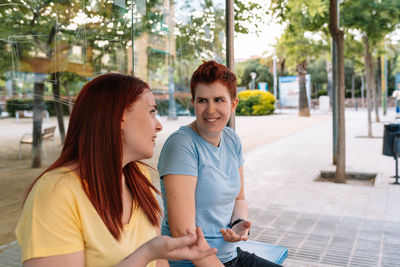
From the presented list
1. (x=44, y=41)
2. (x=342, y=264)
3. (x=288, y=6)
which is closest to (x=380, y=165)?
(x=288, y=6)

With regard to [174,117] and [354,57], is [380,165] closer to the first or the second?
[174,117]

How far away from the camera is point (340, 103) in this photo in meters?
7.48

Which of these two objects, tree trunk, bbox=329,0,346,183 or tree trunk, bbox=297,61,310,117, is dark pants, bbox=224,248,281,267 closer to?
tree trunk, bbox=329,0,346,183

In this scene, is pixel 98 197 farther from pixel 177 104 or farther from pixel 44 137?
pixel 44 137

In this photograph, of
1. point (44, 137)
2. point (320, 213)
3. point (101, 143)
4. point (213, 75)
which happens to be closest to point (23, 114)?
point (44, 137)

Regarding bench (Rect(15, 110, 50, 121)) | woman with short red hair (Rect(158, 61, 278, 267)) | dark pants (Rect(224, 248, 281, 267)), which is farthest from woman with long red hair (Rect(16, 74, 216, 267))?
bench (Rect(15, 110, 50, 121))

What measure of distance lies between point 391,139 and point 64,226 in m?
7.04

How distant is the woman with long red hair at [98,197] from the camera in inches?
48.5

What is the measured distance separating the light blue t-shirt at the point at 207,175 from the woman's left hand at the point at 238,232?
0.10 meters

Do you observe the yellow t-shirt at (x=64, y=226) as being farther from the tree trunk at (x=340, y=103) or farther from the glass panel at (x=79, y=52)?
the tree trunk at (x=340, y=103)

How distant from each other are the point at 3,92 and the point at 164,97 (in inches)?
58.7

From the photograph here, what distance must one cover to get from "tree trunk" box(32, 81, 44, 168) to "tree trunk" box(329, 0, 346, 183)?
200 inches

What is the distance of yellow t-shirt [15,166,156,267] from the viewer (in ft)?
3.99

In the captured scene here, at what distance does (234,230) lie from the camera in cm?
209
